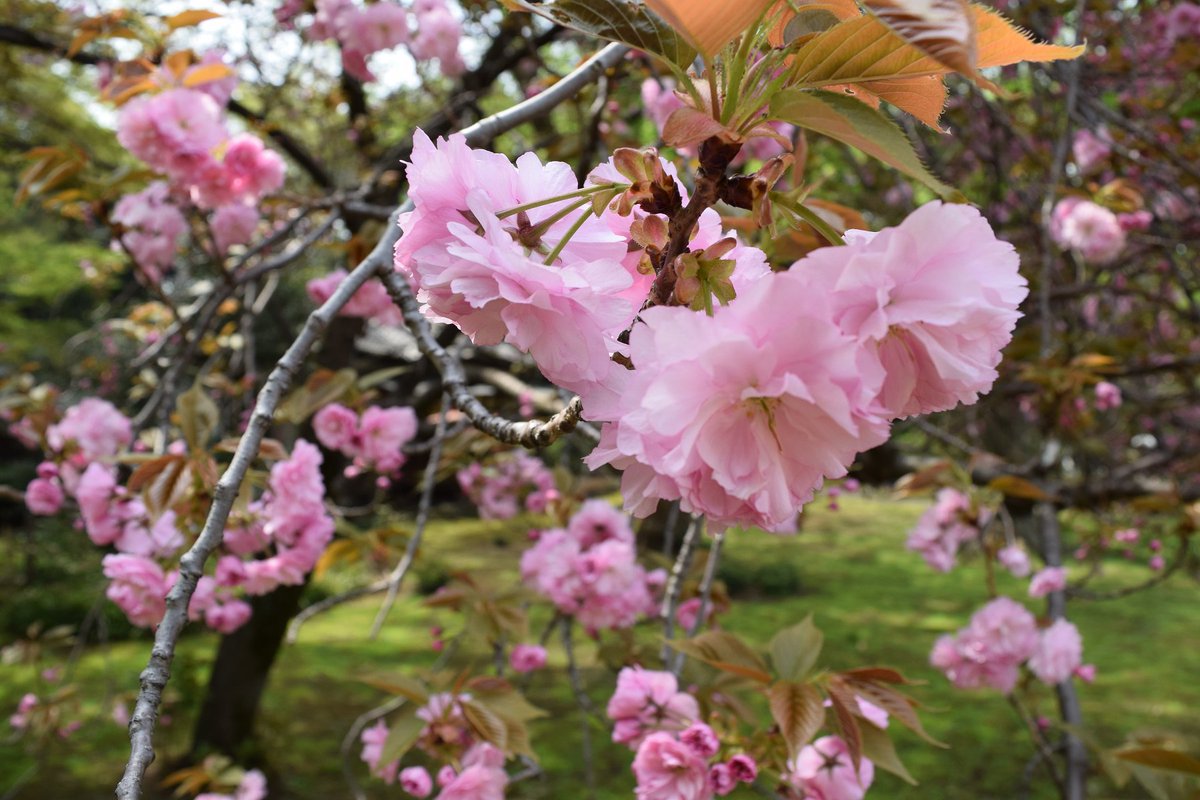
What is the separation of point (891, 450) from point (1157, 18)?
268cm

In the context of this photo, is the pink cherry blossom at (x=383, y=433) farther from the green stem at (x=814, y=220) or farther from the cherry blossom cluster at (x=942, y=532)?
the green stem at (x=814, y=220)

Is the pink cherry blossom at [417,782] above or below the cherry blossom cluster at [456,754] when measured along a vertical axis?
below

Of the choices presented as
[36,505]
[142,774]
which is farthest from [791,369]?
[36,505]

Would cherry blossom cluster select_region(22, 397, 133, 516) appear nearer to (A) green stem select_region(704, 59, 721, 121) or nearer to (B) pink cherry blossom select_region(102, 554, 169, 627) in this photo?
(B) pink cherry blossom select_region(102, 554, 169, 627)

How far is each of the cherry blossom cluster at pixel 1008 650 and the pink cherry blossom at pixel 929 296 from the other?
1683mm

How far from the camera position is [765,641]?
5203 millimetres

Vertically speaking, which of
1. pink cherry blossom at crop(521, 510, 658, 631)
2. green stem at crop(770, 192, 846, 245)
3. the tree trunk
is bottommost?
the tree trunk

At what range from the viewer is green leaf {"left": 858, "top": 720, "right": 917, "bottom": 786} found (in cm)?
98

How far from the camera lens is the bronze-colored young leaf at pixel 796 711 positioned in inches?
35.0

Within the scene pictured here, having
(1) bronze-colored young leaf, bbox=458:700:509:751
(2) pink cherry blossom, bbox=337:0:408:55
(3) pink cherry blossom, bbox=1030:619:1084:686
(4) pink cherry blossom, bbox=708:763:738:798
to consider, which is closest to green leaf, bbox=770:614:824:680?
(4) pink cherry blossom, bbox=708:763:738:798

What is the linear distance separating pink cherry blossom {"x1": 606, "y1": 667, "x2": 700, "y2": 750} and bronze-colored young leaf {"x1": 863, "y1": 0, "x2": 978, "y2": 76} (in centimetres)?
98

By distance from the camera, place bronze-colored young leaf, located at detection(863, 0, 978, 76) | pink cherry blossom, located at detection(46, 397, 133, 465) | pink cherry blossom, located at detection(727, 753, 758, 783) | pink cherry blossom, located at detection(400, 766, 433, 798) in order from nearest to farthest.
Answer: bronze-colored young leaf, located at detection(863, 0, 978, 76)
pink cherry blossom, located at detection(727, 753, 758, 783)
pink cherry blossom, located at detection(400, 766, 433, 798)
pink cherry blossom, located at detection(46, 397, 133, 465)

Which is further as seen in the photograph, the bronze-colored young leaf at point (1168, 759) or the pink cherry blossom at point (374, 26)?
the pink cherry blossom at point (374, 26)

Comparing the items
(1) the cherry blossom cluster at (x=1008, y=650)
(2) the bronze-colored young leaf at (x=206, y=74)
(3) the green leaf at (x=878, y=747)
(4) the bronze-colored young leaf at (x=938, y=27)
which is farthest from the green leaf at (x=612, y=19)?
(1) the cherry blossom cluster at (x=1008, y=650)
